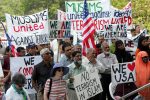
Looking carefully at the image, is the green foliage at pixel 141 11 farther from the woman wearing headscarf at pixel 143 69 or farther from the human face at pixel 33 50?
the woman wearing headscarf at pixel 143 69

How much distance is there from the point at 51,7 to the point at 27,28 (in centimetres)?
3614

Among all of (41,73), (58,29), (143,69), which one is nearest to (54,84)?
(41,73)

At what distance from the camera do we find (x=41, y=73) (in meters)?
9.28

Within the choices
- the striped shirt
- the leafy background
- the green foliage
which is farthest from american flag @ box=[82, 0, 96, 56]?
the green foliage

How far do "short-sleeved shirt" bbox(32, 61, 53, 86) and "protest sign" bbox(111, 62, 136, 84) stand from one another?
1.17 m

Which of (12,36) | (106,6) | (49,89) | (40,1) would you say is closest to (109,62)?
(49,89)

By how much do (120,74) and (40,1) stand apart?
42.0 metres

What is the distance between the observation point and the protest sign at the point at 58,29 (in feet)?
47.3

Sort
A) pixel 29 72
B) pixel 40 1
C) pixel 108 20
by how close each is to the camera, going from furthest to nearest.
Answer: pixel 40 1 → pixel 108 20 → pixel 29 72

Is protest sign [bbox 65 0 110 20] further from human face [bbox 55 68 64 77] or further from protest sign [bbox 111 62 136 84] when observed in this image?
human face [bbox 55 68 64 77]

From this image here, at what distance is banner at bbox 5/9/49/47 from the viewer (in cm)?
1314

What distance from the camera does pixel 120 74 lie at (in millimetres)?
9547

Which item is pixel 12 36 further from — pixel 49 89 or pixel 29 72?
pixel 49 89

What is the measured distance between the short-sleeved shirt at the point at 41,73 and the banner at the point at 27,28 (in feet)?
12.3
